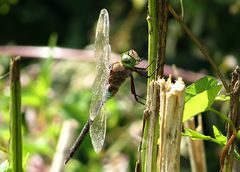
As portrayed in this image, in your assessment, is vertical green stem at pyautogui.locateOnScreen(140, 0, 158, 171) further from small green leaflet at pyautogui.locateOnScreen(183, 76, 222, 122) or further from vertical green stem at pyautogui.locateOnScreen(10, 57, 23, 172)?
vertical green stem at pyautogui.locateOnScreen(10, 57, 23, 172)

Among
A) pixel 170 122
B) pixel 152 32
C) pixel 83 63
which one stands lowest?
pixel 170 122

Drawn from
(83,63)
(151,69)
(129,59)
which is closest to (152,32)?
(151,69)

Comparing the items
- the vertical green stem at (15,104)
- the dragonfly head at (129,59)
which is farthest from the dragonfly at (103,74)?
the vertical green stem at (15,104)

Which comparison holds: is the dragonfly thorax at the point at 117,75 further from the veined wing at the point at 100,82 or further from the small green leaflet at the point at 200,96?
the small green leaflet at the point at 200,96

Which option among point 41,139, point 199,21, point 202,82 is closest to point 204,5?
point 199,21

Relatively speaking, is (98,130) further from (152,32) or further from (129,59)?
(152,32)

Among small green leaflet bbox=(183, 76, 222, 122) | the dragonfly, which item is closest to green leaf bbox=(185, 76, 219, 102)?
small green leaflet bbox=(183, 76, 222, 122)

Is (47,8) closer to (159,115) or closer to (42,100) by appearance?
(42,100)
